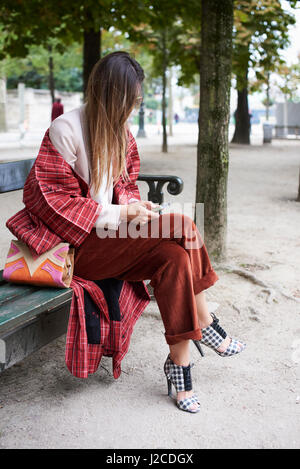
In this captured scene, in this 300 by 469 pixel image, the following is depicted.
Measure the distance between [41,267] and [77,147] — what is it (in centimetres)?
59

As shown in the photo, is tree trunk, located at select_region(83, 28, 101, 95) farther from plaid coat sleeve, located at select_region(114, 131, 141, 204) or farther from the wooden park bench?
the wooden park bench

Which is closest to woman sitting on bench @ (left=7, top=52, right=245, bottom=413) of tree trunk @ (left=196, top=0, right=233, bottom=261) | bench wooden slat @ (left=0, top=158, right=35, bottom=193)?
bench wooden slat @ (left=0, top=158, right=35, bottom=193)

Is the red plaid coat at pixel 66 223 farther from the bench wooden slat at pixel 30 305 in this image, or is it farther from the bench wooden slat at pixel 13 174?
the bench wooden slat at pixel 13 174

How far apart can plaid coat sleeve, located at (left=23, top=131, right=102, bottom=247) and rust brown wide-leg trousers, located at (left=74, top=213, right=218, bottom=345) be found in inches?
5.1

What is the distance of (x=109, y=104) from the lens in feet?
8.45

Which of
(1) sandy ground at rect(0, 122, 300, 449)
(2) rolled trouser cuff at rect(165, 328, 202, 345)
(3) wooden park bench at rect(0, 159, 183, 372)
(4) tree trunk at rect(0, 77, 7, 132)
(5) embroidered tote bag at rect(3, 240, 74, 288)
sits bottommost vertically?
(1) sandy ground at rect(0, 122, 300, 449)

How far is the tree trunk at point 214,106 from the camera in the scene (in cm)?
438

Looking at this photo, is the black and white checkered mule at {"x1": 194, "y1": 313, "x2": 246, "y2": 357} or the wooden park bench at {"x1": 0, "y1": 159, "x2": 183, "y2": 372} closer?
the wooden park bench at {"x1": 0, "y1": 159, "x2": 183, "y2": 372}

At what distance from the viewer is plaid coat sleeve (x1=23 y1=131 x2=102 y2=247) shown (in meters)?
2.51

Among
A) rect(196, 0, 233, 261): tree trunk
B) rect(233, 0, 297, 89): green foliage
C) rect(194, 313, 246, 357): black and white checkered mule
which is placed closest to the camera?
rect(194, 313, 246, 357): black and white checkered mule

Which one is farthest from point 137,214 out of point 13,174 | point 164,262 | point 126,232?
point 13,174

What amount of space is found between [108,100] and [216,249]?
241 centimetres

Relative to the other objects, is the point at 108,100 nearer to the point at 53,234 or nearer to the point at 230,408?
the point at 53,234
